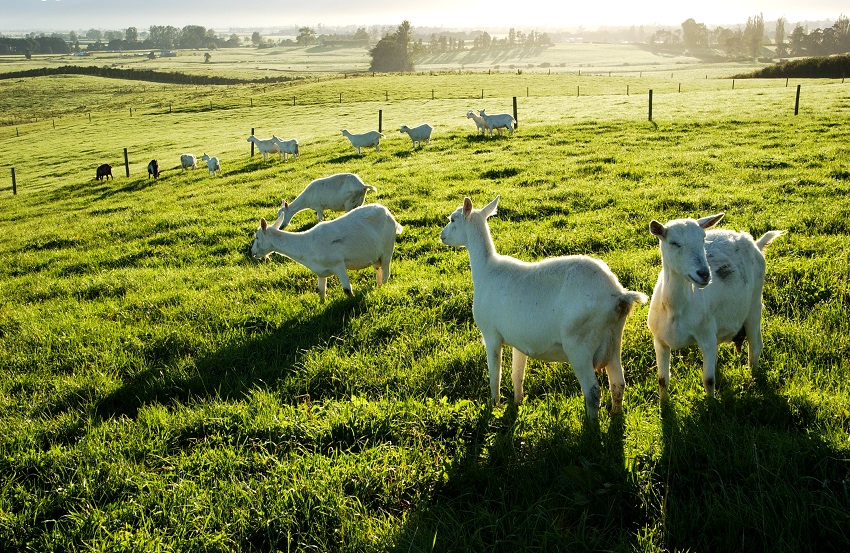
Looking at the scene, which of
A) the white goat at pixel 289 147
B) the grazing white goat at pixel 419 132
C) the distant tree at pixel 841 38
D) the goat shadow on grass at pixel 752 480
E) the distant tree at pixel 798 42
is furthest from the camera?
the distant tree at pixel 798 42

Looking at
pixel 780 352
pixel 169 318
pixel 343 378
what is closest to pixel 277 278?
pixel 169 318

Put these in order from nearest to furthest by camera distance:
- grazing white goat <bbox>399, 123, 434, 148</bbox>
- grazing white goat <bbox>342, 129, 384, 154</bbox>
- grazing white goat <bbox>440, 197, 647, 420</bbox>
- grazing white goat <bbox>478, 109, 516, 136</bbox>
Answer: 1. grazing white goat <bbox>440, 197, 647, 420</bbox>
2. grazing white goat <bbox>342, 129, 384, 154</bbox>
3. grazing white goat <bbox>399, 123, 434, 148</bbox>
4. grazing white goat <bbox>478, 109, 516, 136</bbox>

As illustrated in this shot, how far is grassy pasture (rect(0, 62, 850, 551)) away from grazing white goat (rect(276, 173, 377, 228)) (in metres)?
0.66

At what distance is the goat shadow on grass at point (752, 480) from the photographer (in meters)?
3.41

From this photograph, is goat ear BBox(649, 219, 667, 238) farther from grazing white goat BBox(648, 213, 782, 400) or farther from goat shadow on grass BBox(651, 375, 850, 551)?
goat shadow on grass BBox(651, 375, 850, 551)

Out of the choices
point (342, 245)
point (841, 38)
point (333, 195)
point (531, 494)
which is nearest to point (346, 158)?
point (333, 195)

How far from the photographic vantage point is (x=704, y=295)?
5.20m

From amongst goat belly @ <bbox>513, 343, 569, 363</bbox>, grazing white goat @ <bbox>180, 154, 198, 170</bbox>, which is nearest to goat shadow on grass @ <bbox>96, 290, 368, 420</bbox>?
goat belly @ <bbox>513, 343, 569, 363</bbox>

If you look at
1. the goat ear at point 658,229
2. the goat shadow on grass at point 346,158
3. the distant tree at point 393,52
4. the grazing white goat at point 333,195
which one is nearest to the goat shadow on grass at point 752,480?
the goat ear at point 658,229

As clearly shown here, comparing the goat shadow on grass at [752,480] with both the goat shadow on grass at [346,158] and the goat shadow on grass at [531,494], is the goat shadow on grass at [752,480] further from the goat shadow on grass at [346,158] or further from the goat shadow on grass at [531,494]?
the goat shadow on grass at [346,158]

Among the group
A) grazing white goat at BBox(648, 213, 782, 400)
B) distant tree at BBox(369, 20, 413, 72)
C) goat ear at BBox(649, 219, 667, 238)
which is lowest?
grazing white goat at BBox(648, 213, 782, 400)

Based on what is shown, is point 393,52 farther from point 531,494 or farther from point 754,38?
point 531,494

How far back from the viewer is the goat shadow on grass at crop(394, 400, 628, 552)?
368 cm

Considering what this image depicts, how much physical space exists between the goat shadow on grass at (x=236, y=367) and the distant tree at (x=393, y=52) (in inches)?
5427
